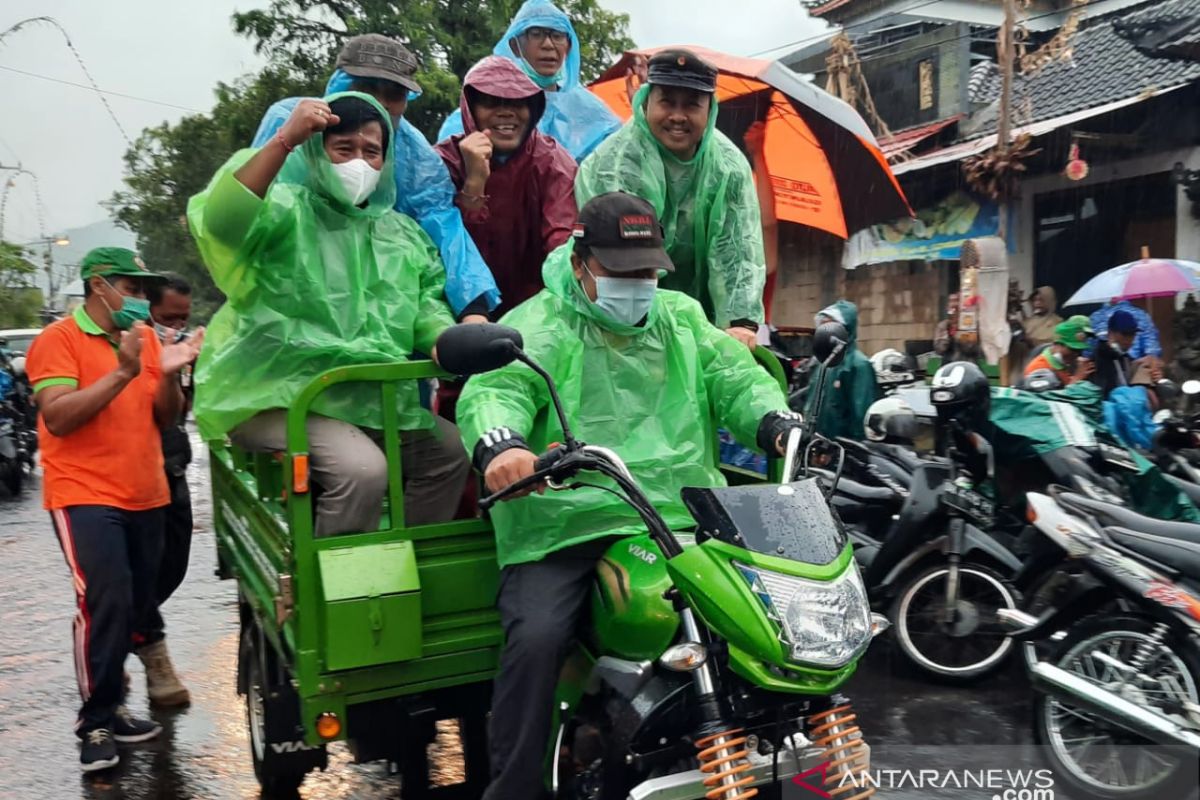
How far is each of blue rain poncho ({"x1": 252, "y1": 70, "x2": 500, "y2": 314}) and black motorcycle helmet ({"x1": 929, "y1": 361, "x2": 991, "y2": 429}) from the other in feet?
8.27

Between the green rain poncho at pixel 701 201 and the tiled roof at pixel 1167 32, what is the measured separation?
7.11 m

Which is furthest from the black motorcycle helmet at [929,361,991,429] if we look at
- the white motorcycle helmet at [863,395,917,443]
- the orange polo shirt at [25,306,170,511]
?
the orange polo shirt at [25,306,170,511]

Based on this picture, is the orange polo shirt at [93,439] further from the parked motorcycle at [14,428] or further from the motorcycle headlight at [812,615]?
the parked motorcycle at [14,428]

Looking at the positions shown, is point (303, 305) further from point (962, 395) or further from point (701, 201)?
point (962, 395)

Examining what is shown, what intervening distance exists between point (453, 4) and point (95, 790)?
16.1 meters

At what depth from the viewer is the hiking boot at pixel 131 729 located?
4359 mm

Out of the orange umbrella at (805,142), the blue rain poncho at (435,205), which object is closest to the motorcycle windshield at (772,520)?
the blue rain poncho at (435,205)

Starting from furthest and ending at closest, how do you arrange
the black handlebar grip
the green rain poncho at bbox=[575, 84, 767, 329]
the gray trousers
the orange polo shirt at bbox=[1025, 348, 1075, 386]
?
the orange polo shirt at bbox=[1025, 348, 1075, 386] → the green rain poncho at bbox=[575, 84, 767, 329] → the gray trousers → the black handlebar grip

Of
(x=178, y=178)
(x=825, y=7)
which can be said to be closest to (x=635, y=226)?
(x=825, y=7)

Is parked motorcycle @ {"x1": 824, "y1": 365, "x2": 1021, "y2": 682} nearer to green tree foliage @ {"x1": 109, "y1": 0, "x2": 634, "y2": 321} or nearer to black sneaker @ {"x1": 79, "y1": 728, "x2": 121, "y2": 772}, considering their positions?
black sneaker @ {"x1": 79, "y1": 728, "x2": 121, "y2": 772}

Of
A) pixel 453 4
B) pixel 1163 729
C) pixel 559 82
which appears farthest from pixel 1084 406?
pixel 453 4

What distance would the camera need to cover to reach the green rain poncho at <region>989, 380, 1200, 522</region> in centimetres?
505

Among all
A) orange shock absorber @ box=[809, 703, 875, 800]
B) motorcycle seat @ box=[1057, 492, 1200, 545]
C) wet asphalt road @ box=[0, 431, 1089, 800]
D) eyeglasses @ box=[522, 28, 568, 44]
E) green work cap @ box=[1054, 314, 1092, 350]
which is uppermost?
eyeglasses @ box=[522, 28, 568, 44]

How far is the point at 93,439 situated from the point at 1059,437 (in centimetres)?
431
